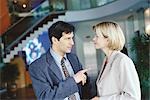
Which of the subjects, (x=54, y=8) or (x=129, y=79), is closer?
(x=129, y=79)

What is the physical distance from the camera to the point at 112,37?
211 centimetres

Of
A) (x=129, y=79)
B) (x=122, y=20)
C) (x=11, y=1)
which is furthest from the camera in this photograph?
(x=11, y=1)

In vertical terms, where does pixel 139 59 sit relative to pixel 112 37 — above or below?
below

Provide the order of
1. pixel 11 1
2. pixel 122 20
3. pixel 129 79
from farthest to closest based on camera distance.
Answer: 1. pixel 11 1
2. pixel 122 20
3. pixel 129 79

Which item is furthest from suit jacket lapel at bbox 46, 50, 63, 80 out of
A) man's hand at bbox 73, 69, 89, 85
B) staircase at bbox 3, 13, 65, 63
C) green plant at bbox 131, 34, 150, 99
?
green plant at bbox 131, 34, 150, 99

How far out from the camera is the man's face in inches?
88.4

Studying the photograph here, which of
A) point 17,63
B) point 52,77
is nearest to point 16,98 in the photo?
point 17,63

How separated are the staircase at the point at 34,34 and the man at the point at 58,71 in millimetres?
94

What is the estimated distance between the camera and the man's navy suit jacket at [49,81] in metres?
2.18

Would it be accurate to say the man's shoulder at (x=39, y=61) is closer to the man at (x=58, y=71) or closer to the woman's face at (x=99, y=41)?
the man at (x=58, y=71)

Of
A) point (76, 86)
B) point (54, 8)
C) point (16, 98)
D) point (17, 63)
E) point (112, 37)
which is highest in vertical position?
point (54, 8)

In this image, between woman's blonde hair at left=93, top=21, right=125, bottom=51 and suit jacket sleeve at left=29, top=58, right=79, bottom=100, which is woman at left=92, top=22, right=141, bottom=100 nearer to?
woman's blonde hair at left=93, top=21, right=125, bottom=51

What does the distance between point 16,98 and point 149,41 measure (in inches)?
49.2

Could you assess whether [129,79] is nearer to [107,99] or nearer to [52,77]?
[107,99]
